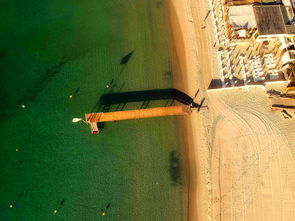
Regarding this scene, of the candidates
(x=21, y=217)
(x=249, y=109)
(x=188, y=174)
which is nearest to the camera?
(x=21, y=217)

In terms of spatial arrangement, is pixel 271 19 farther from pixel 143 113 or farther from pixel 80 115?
pixel 80 115

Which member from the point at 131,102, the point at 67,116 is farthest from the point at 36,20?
the point at 131,102

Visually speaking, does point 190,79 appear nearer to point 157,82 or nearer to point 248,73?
point 157,82

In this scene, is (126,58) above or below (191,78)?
above

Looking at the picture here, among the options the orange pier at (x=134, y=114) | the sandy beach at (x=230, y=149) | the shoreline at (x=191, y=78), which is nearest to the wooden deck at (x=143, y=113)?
the orange pier at (x=134, y=114)

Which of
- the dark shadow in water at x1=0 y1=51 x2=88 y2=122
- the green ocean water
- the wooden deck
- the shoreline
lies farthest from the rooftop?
the dark shadow in water at x1=0 y1=51 x2=88 y2=122

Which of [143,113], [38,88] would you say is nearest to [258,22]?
[143,113]

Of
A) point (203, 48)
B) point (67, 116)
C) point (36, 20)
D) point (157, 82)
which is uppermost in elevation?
point (36, 20)
